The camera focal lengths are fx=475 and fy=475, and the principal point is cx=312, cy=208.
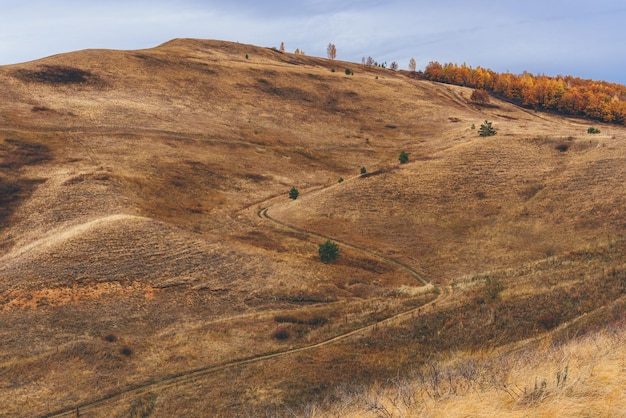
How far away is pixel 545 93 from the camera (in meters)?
153

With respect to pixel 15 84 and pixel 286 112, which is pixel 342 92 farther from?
pixel 15 84

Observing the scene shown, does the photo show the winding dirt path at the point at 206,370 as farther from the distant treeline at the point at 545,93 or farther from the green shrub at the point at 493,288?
the distant treeline at the point at 545,93

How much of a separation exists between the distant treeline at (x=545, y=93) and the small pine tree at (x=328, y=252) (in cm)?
12499

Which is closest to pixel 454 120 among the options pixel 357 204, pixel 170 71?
pixel 357 204

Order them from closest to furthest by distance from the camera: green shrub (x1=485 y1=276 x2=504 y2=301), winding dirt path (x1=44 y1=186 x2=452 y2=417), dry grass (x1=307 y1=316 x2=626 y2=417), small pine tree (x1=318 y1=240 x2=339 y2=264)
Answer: dry grass (x1=307 y1=316 x2=626 y2=417) < winding dirt path (x1=44 y1=186 x2=452 y2=417) < green shrub (x1=485 y1=276 x2=504 y2=301) < small pine tree (x1=318 y1=240 x2=339 y2=264)

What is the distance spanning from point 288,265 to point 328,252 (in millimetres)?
4650

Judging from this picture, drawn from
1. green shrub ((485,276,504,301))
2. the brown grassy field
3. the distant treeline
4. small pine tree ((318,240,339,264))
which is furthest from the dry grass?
the distant treeline

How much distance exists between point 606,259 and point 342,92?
97.8 m

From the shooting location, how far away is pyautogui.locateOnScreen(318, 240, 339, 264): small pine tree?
47125 millimetres

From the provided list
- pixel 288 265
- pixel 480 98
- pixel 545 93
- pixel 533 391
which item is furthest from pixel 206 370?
pixel 545 93

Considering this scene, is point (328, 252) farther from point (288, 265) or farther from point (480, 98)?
point (480, 98)

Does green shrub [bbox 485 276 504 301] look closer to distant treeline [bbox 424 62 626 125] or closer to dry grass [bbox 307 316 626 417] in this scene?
dry grass [bbox 307 316 626 417]

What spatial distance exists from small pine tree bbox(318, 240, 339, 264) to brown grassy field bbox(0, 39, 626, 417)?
896 millimetres

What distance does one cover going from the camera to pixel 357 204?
61.2 meters
